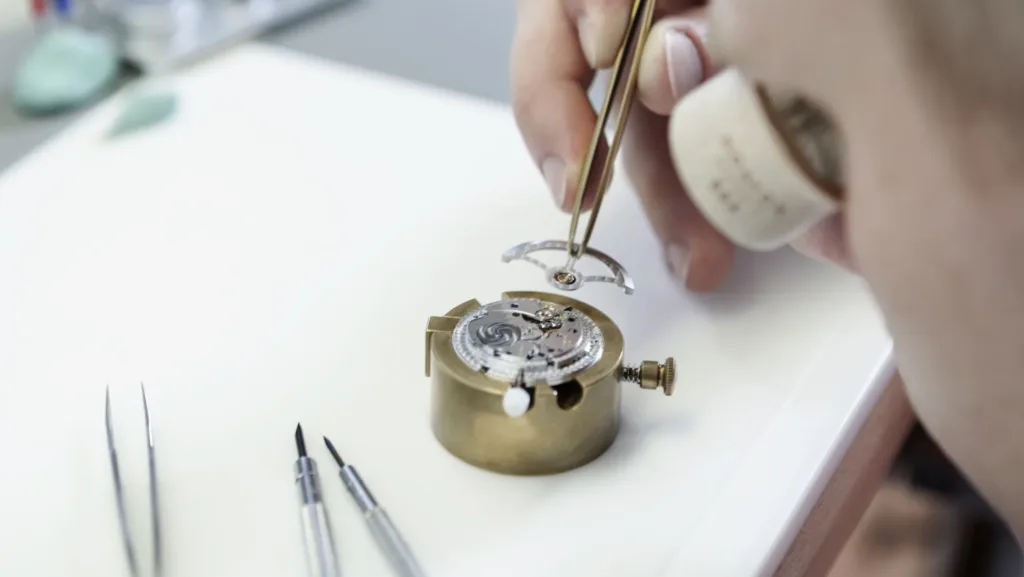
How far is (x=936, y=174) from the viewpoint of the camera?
11.9 inches

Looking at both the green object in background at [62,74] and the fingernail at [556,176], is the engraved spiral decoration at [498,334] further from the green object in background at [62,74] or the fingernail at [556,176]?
the green object in background at [62,74]

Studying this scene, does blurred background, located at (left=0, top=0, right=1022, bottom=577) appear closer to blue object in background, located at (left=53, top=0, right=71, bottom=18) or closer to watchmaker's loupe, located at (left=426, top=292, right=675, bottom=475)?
blue object in background, located at (left=53, top=0, right=71, bottom=18)

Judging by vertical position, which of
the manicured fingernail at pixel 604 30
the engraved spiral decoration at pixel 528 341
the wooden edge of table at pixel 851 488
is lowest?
the wooden edge of table at pixel 851 488

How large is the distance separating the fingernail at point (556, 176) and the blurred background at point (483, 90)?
0.87 feet

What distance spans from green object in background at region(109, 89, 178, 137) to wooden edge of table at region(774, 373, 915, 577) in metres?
0.61

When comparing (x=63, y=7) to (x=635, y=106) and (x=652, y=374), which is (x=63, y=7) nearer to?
(x=635, y=106)

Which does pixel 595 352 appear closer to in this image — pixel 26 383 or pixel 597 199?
pixel 597 199

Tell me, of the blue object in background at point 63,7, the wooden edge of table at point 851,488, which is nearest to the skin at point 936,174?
the wooden edge of table at point 851,488

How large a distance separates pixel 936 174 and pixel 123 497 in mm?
383

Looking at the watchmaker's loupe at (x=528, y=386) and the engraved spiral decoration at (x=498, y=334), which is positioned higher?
the engraved spiral decoration at (x=498, y=334)

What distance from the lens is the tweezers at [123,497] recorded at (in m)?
0.44

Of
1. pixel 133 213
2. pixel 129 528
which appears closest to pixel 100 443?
pixel 129 528

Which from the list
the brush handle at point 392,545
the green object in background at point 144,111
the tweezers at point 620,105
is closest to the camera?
the brush handle at point 392,545

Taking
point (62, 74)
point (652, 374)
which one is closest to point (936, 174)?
point (652, 374)
